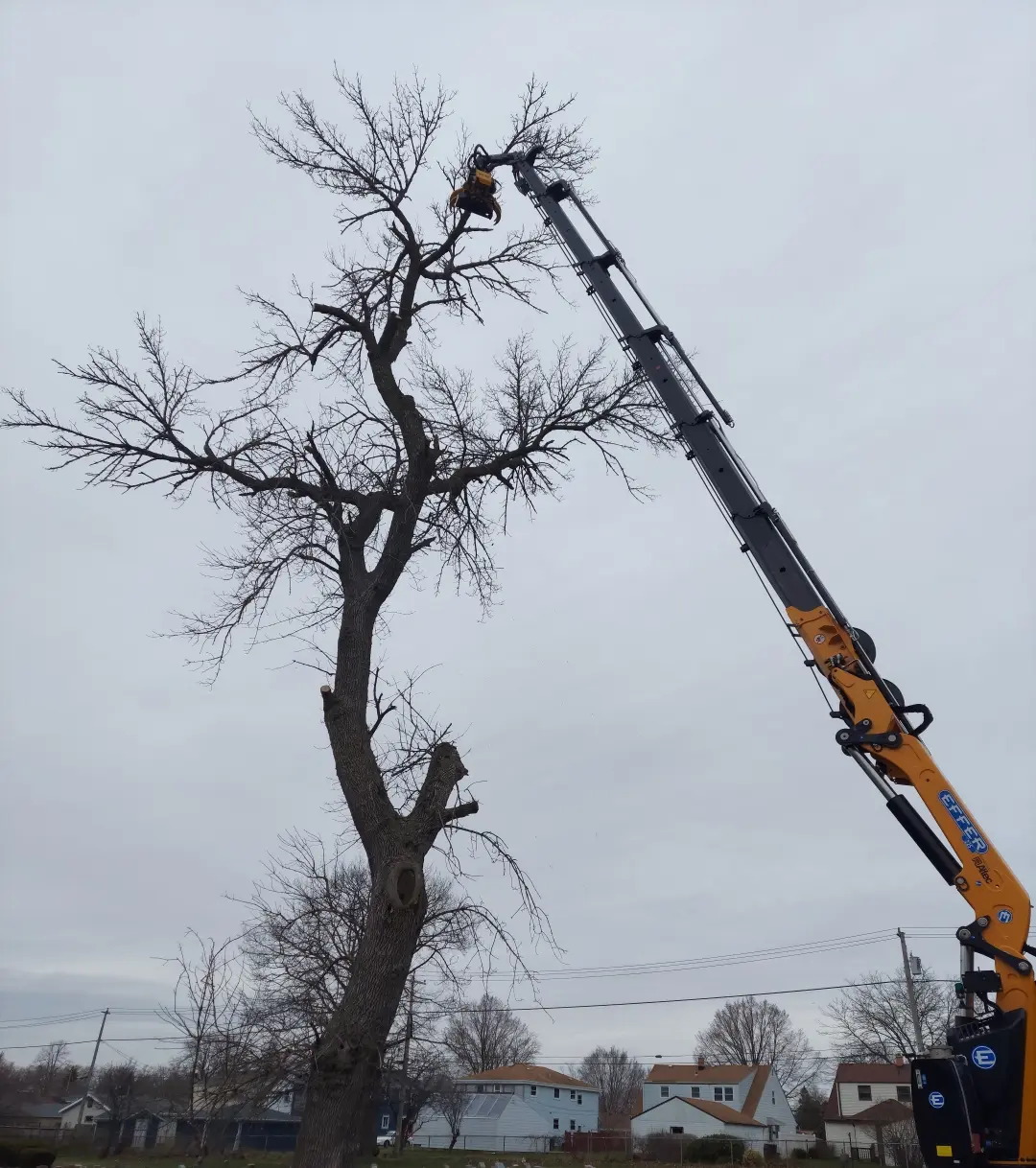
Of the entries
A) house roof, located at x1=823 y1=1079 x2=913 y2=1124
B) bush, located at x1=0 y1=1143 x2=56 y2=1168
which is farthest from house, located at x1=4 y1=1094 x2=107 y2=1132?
house roof, located at x1=823 y1=1079 x2=913 y2=1124

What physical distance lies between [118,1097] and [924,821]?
24377 millimetres

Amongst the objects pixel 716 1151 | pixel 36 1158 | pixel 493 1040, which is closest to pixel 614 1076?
pixel 493 1040

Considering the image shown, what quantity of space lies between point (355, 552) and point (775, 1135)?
49709mm

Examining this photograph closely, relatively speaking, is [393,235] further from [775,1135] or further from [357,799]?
[775,1135]

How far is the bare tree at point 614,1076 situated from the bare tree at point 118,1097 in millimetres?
49400

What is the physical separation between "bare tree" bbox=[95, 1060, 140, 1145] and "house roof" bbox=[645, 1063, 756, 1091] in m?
31.9

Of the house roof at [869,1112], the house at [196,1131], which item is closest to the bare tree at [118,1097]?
the house at [196,1131]

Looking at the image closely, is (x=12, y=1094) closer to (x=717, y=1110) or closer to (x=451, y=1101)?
(x=451, y=1101)

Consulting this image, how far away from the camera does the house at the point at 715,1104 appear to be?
44.6 meters

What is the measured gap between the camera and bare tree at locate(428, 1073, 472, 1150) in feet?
147

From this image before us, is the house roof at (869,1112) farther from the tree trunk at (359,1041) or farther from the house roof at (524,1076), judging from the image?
the tree trunk at (359,1041)

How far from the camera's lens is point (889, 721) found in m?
7.58

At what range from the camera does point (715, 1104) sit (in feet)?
154

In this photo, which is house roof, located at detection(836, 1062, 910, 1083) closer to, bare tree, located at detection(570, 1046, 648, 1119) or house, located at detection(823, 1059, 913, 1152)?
house, located at detection(823, 1059, 913, 1152)
